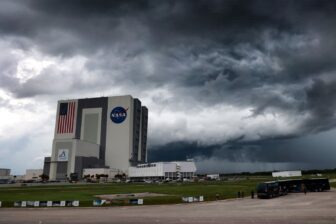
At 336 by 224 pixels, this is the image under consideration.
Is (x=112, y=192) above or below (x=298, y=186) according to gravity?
below

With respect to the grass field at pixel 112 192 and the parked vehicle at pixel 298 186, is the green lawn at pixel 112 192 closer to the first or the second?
the grass field at pixel 112 192

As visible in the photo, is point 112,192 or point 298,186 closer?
point 298,186

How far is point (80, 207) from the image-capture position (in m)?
56.3

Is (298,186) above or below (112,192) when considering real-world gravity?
above

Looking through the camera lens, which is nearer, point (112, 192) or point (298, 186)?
point (298, 186)

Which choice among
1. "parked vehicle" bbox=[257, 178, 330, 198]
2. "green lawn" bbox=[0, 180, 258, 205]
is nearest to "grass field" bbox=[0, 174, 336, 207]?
"green lawn" bbox=[0, 180, 258, 205]

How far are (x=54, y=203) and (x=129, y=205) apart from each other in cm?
1342

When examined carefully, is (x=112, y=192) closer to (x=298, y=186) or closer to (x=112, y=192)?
(x=112, y=192)

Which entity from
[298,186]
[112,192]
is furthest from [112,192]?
[298,186]

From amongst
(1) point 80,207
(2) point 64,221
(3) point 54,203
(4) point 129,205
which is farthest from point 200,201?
(2) point 64,221

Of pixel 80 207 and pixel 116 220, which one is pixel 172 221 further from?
pixel 80 207

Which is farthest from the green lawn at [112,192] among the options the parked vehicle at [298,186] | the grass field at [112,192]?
the parked vehicle at [298,186]

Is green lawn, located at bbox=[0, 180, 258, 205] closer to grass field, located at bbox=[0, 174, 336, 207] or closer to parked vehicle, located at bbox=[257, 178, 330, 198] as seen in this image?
grass field, located at bbox=[0, 174, 336, 207]

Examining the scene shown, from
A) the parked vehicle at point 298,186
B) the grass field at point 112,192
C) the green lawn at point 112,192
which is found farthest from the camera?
the parked vehicle at point 298,186
